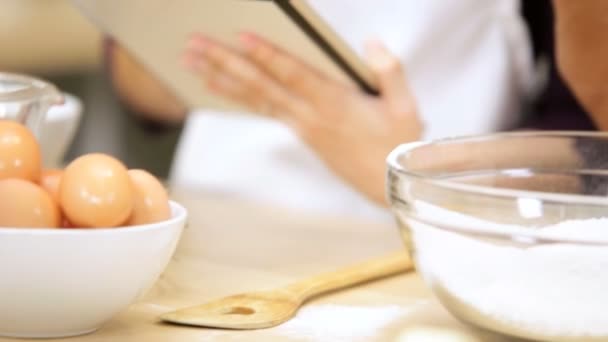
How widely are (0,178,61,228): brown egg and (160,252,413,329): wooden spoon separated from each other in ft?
0.35

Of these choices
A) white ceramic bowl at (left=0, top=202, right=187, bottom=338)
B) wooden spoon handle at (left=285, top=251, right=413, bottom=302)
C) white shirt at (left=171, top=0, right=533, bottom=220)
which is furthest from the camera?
white shirt at (left=171, top=0, right=533, bottom=220)

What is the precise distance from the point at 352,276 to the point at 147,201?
196 millimetres

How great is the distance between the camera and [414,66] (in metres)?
1.20

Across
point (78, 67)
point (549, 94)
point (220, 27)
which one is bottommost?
point (78, 67)

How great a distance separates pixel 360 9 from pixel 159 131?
56 cm

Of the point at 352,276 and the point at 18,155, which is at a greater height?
the point at 18,155

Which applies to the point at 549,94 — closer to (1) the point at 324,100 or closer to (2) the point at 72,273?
(1) the point at 324,100

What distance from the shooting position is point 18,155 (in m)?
0.58

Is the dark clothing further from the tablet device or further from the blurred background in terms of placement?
the blurred background

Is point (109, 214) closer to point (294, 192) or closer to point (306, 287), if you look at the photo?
point (306, 287)

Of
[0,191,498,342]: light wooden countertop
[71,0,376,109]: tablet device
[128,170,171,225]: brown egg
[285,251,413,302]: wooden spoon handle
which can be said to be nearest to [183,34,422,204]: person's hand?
[71,0,376,109]: tablet device

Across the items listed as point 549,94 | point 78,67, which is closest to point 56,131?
point 549,94

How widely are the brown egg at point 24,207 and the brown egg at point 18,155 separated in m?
0.02

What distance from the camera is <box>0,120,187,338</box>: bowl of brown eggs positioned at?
54 cm
